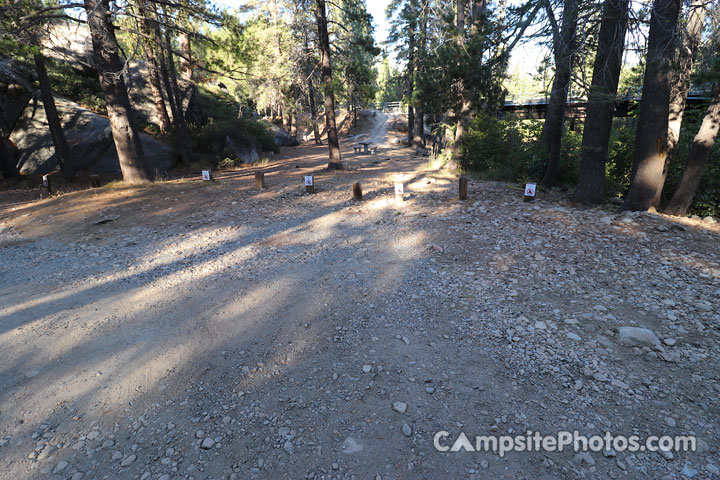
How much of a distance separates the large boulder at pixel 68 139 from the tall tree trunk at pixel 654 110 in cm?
1724

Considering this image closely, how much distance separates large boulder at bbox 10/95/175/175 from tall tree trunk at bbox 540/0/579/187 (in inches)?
616

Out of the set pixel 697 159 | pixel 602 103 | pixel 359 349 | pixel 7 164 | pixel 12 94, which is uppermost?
pixel 12 94

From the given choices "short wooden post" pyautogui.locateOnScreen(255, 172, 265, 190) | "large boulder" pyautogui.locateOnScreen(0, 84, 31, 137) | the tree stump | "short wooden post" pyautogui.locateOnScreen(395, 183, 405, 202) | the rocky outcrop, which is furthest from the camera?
the rocky outcrop

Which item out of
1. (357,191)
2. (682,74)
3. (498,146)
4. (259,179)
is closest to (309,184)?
(357,191)

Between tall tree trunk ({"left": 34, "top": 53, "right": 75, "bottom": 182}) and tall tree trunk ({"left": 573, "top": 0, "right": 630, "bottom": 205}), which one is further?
tall tree trunk ({"left": 34, "top": 53, "right": 75, "bottom": 182})


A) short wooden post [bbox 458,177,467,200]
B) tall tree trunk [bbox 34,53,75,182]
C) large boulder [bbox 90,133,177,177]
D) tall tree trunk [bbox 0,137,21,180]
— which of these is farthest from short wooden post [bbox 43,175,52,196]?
short wooden post [bbox 458,177,467,200]

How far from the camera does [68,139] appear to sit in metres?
14.8

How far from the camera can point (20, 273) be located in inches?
239

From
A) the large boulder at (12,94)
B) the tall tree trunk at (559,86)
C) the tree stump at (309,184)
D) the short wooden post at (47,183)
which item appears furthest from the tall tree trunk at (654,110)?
the large boulder at (12,94)

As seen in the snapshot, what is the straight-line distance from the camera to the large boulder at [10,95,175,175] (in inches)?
585

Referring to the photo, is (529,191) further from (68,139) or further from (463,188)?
(68,139)

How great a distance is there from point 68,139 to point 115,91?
19.9 ft

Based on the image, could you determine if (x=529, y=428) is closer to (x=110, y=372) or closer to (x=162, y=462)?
(x=162, y=462)

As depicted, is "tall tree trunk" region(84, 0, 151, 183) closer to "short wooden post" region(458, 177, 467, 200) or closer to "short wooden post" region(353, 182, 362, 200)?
"short wooden post" region(353, 182, 362, 200)
